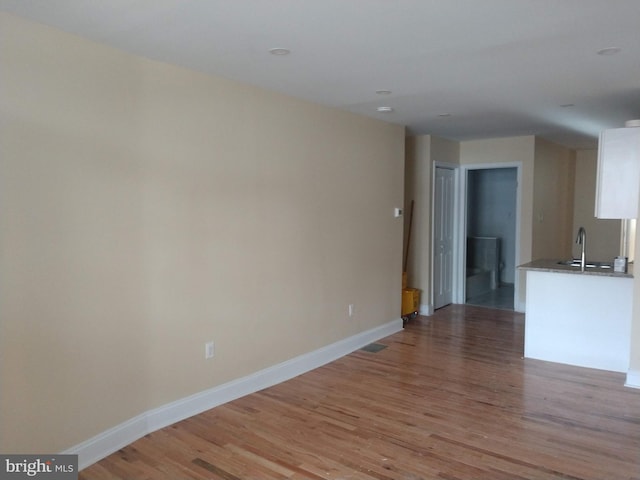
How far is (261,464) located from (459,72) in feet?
9.17

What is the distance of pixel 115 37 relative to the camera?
8.71 ft

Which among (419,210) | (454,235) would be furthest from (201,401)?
(454,235)

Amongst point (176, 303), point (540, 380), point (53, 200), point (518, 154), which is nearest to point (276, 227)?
point (176, 303)

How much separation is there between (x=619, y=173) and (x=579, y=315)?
131 centimetres

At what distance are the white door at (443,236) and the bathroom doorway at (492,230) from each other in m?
1.18

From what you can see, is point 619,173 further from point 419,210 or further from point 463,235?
point 463,235

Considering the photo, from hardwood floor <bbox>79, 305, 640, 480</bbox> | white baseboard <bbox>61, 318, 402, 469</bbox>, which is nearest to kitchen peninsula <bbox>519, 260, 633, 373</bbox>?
hardwood floor <bbox>79, 305, 640, 480</bbox>

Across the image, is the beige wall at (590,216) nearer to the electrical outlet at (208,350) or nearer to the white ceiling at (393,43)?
the white ceiling at (393,43)

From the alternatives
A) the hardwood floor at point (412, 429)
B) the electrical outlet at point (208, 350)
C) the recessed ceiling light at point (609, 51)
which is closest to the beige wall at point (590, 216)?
the hardwood floor at point (412, 429)

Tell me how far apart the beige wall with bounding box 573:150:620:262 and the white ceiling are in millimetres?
4342

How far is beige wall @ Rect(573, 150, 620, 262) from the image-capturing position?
8227 millimetres

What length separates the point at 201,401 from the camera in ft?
11.3

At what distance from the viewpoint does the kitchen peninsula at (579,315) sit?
430cm

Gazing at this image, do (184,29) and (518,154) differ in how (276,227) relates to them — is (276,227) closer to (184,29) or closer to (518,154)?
(184,29)
